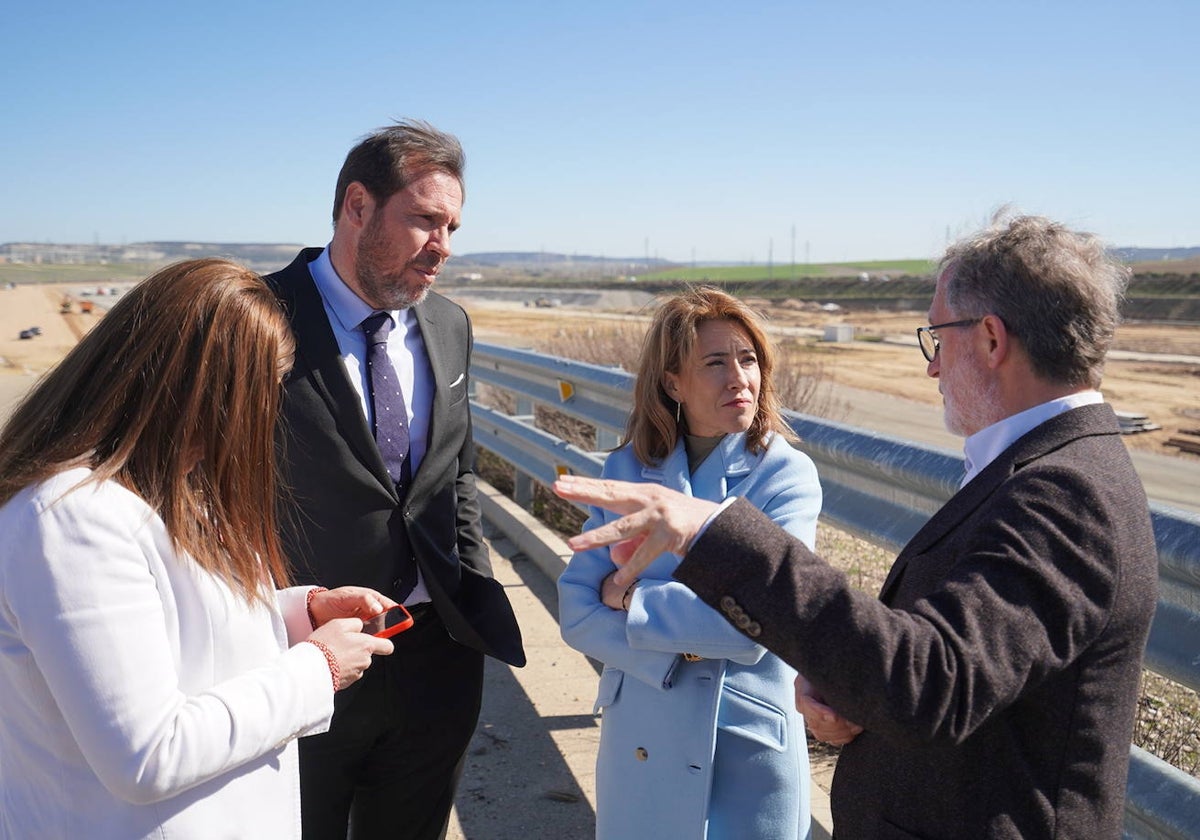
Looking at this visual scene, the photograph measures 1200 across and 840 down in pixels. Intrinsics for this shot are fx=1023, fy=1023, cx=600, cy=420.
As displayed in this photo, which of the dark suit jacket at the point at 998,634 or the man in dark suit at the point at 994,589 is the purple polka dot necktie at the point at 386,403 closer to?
the man in dark suit at the point at 994,589

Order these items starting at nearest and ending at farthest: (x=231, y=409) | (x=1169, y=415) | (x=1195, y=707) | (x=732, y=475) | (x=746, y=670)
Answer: (x=231, y=409) < (x=746, y=670) < (x=732, y=475) < (x=1195, y=707) < (x=1169, y=415)

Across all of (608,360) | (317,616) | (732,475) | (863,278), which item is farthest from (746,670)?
(863,278)

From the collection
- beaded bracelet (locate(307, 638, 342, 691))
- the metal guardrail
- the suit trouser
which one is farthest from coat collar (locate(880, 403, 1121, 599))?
the suit trouser

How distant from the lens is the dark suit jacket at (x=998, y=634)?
139cm

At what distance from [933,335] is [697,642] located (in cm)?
88

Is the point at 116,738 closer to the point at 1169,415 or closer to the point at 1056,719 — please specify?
the point at 1056,719

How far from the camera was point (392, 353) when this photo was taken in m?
2.97

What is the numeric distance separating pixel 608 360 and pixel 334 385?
6838 millimetres

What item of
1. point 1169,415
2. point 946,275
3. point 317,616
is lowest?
point 1169,415

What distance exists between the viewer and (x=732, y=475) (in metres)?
2.67

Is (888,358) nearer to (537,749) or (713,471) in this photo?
(537,749)

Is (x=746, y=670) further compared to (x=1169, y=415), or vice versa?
(x=1169, y=415)

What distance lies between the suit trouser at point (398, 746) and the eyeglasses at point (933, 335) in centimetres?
161

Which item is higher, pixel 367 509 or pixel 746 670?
pixel 367 509
